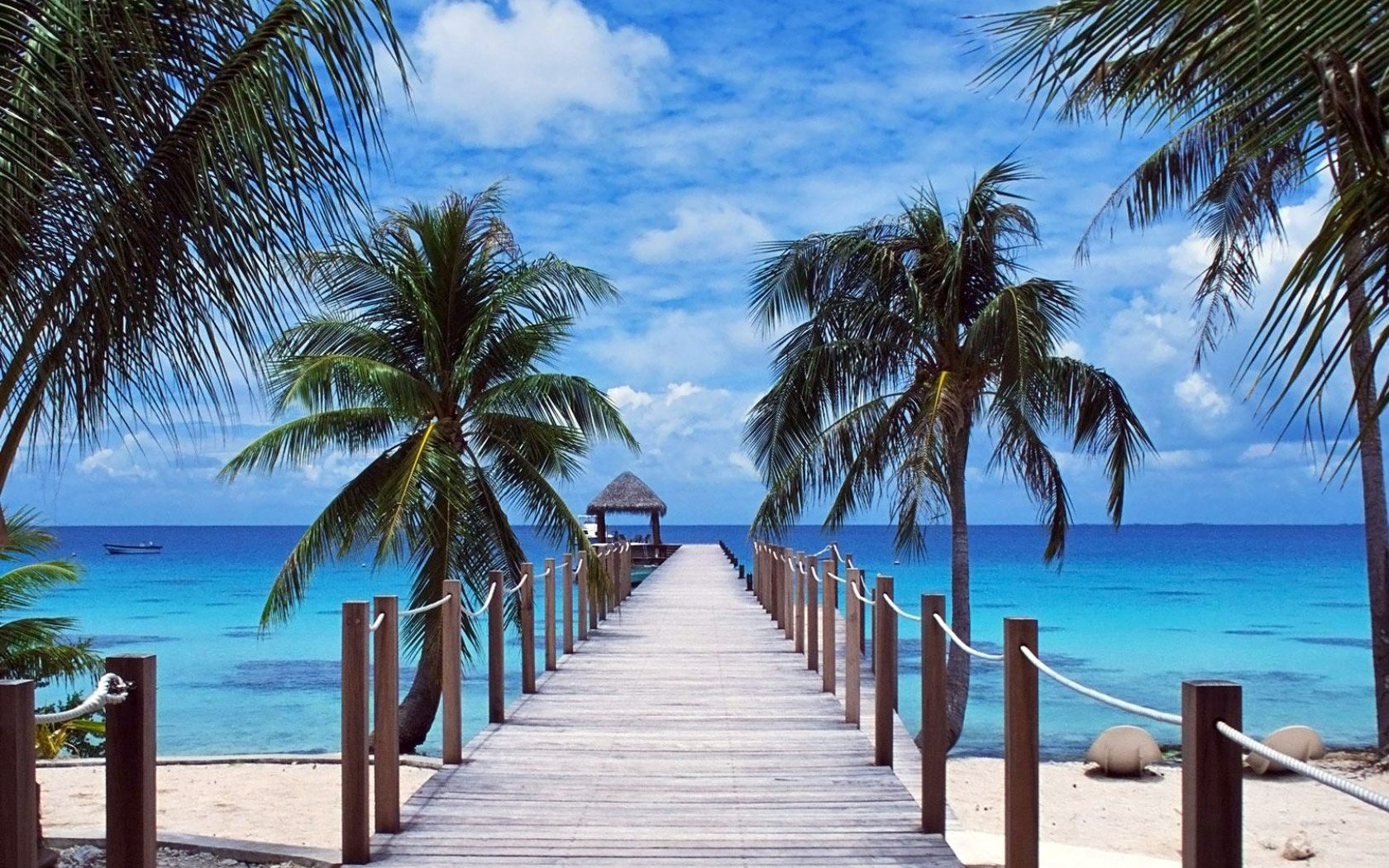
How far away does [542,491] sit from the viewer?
14.3 m

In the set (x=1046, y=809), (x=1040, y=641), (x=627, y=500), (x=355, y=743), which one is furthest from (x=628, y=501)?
(x=355, y=743)

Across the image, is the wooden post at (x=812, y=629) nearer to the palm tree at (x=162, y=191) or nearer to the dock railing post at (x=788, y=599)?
the dock railing post at (x=788, y=599)

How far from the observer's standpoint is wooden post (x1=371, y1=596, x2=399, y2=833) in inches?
229

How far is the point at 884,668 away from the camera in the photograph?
23.3 ft

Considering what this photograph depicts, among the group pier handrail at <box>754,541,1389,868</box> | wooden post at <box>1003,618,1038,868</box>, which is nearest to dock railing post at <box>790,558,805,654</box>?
pier handrail at <box>754,541,1389,868</box>

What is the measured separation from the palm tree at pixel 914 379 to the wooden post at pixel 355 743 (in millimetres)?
10852

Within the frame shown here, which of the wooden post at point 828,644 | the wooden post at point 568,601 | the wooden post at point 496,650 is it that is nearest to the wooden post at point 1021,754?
the wooden post at point 496,650

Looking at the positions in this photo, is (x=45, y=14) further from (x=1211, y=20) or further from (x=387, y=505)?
(x=387, y=505)

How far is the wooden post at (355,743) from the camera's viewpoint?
543 cm

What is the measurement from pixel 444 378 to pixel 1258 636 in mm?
37729

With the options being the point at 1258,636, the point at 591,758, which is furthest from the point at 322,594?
the point at 591,758

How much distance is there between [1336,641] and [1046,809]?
113 ft

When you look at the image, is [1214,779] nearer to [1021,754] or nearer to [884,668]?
[1021,754]

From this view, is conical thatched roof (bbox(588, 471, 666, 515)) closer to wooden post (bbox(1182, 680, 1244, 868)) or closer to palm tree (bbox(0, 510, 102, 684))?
palm tree (bbox(0, 510, 102, 684))
